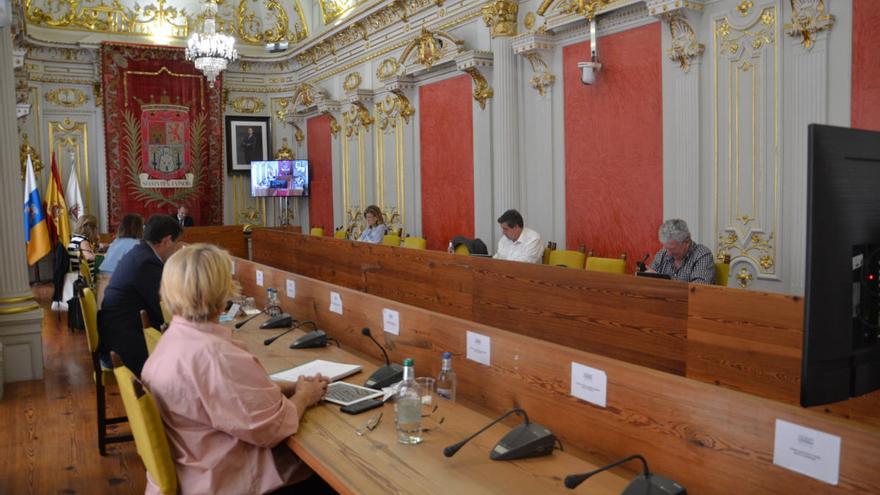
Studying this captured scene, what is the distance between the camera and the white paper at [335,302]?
128 inches

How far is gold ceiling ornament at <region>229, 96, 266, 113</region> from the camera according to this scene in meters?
11.6

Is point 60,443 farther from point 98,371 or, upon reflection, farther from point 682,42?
point 682,42

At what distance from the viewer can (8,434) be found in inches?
151

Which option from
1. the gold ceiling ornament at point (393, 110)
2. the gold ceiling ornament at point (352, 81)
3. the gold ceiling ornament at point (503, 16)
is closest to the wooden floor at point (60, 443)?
the gold ceiling ornament at point (503, 16)

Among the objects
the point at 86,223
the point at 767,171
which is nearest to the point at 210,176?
the point at 86,223

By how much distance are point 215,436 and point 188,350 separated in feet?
0.84

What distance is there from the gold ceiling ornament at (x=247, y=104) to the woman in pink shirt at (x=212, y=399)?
1021 cm

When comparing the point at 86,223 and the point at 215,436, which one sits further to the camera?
the point at 86,223

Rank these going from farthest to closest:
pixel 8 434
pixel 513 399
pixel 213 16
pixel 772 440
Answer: pixel 213 16 < pixel 8 434 < pixel 513 399 < pixel 772 440

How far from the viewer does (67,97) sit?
10.4m

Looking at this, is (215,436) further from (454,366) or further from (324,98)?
(324,98)

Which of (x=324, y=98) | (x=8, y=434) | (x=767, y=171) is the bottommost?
(x=8, y=434)

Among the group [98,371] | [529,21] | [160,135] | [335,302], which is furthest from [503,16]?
[160,135]

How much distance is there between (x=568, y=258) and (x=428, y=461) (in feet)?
11.8
